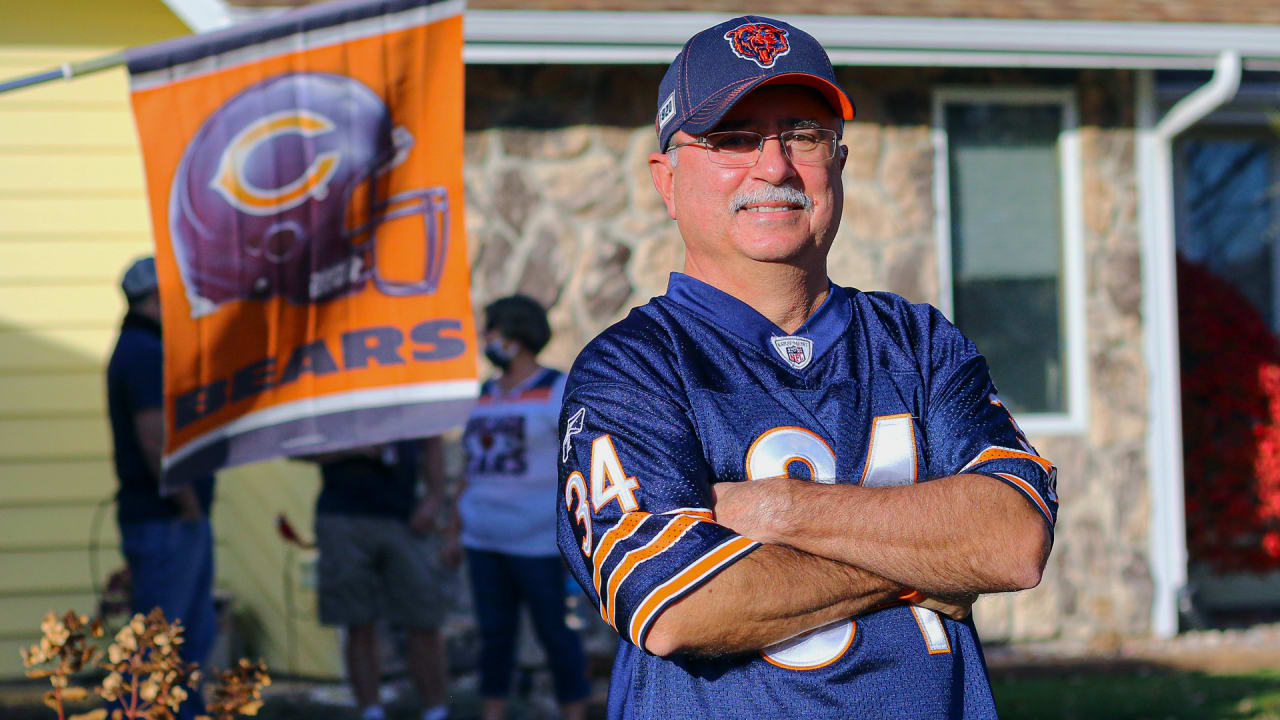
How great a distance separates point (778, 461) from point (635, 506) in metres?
0.23

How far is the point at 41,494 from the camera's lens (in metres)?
7.05

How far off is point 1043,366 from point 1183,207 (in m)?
2.02

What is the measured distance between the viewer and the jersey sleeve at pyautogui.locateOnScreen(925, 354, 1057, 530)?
6.50 ft

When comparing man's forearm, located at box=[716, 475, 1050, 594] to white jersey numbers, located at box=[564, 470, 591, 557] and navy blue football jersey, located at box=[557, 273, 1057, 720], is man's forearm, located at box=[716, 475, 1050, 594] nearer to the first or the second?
navy blue football jersey, located at box=[557, 273, 1057, 720]

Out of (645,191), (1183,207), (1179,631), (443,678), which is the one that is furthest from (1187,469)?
(443,678)

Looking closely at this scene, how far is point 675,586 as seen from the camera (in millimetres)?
1752

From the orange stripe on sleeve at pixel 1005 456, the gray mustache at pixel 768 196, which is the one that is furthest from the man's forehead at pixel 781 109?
the orange stripe on sleeve at pixel 1005 456

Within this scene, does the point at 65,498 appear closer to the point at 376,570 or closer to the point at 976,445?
the point at 376,570

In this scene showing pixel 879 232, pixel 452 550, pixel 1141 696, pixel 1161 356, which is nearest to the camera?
pixel 1141 696

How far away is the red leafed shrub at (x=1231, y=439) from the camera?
7531mm

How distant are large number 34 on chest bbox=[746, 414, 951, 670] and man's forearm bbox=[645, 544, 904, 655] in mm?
36

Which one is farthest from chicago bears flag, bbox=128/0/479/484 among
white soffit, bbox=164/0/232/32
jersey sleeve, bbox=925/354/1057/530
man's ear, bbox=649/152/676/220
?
white soffit, bbox=164/0/232/32

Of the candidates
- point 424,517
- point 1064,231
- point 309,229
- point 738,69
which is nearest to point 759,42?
point 738,69

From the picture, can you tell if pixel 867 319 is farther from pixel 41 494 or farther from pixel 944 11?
pixel 41 494
